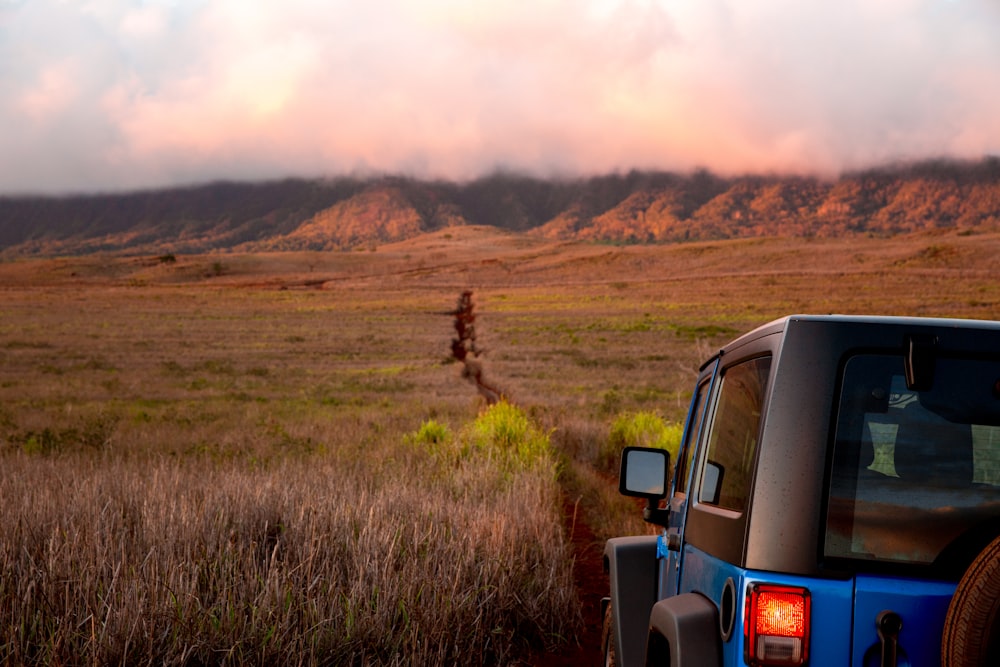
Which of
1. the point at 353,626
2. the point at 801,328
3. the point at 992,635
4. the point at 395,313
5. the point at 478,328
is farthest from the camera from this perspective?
the point at 395,313

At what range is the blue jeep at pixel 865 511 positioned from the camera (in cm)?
207

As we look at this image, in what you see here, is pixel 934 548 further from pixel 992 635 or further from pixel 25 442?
pixel 25 442

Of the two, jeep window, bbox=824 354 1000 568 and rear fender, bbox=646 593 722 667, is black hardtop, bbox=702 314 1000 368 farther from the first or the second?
rear fender, bbox=646 593 722 667

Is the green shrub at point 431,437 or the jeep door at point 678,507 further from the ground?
the jeep door at point 678,507

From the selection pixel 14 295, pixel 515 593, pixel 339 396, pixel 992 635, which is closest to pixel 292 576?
pixel 515 593

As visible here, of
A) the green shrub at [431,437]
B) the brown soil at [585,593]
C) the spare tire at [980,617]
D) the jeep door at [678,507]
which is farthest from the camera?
the green shrub at [431,437]

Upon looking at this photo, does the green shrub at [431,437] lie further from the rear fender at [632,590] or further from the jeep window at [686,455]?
the jeep window at [686,455]

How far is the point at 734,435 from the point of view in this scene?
9.30ft

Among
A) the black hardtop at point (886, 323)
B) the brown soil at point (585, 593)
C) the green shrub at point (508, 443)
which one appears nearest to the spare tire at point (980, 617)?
the black hardtop at point (886, 323)

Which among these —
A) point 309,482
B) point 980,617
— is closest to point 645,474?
point 980,617

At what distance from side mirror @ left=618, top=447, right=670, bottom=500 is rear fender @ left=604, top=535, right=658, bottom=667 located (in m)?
0.44

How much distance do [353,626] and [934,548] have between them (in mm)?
3061

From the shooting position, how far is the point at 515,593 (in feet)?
18.5

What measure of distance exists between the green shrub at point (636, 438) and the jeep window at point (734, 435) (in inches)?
391
